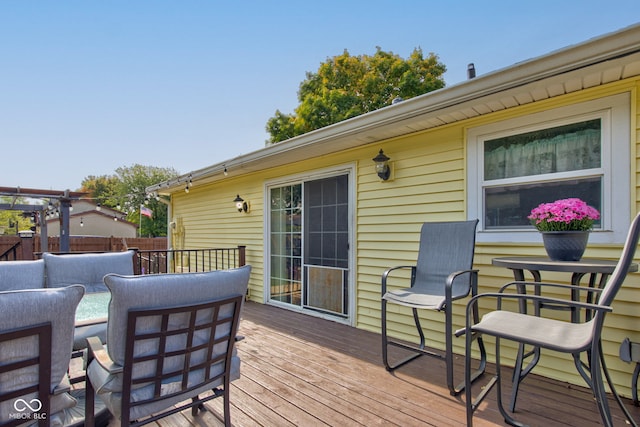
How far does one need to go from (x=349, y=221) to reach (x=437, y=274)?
1355 mm

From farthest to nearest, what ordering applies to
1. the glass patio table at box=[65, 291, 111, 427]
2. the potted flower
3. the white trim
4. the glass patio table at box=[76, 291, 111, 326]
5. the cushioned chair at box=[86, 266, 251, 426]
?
the white trim, the potted flower, the glass patio table at box=[76, 291, 111, 326], the glass patio table at box=[65, 291, 111, 427], the cushioned chair at box=[86, 266, 251, 426]

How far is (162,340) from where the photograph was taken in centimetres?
140

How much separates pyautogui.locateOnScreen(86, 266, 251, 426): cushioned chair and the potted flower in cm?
201

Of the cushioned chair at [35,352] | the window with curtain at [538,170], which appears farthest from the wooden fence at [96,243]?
A: the window with curtain at [538,170]

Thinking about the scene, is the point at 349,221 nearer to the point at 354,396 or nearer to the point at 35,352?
the point at 354,396

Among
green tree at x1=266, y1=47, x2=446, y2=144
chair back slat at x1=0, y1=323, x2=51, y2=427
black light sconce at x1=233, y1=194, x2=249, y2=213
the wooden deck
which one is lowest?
the wooden deck

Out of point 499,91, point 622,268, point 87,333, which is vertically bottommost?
point 87,333

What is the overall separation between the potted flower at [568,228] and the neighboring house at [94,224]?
840 inches

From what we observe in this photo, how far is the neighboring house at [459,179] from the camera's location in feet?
7.25

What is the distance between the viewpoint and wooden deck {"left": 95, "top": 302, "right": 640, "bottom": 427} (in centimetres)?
193

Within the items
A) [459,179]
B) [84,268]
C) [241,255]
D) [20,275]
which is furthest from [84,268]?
[459,179]

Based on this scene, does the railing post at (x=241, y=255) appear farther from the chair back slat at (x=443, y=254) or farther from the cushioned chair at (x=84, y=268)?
the chair back slat at (x=443, y=254)

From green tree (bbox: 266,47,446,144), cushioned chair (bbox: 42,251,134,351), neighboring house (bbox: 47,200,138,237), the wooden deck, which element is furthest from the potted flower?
neighboring house (bbox: 47,200,138,237)

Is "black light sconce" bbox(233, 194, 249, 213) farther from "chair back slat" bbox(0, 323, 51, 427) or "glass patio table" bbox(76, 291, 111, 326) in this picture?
"chair back slat" bbox(0, 323, 51, 427)
